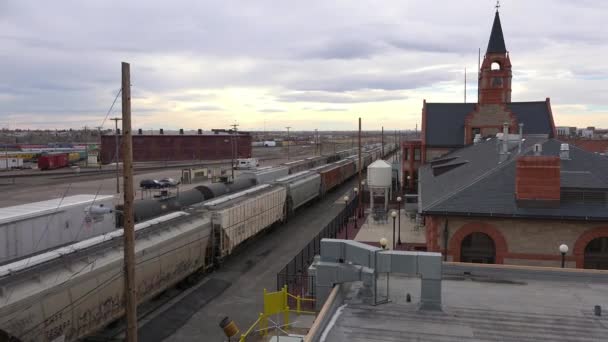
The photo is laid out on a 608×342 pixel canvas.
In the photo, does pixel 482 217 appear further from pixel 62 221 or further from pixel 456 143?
pixel 456 143

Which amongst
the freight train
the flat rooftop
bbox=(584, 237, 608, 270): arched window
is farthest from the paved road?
bbox=(584, 237, 608, 270): arched window

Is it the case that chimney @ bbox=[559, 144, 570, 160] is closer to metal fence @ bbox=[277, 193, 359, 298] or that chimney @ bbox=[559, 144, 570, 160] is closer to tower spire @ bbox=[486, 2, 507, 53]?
metal fence @ bbox=[277, 193, 359, 298]

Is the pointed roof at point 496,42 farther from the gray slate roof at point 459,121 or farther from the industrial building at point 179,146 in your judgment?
the industrial building at point 179,146

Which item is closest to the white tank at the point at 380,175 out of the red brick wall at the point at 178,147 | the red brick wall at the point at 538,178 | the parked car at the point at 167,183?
the parked car at the point at 167,183

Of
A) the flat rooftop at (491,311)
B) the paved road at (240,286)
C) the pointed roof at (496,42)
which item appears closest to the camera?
the flat rooftop at (491,311)

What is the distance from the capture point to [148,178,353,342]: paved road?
19.2 meters

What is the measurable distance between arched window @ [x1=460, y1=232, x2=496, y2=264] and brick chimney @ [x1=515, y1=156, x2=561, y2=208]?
214cm

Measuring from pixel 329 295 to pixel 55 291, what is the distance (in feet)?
26.1

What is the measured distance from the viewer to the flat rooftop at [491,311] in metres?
11.8

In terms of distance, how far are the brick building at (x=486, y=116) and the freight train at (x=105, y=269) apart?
28880 mm

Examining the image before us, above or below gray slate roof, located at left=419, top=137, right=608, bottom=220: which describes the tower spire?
above

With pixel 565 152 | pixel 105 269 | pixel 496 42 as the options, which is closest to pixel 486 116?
pixel 496 42

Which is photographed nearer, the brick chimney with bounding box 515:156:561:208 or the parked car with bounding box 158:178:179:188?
the brick chimney with bounding box 515:156:561:208

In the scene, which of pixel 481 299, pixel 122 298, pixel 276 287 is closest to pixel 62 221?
pixel 122 298
